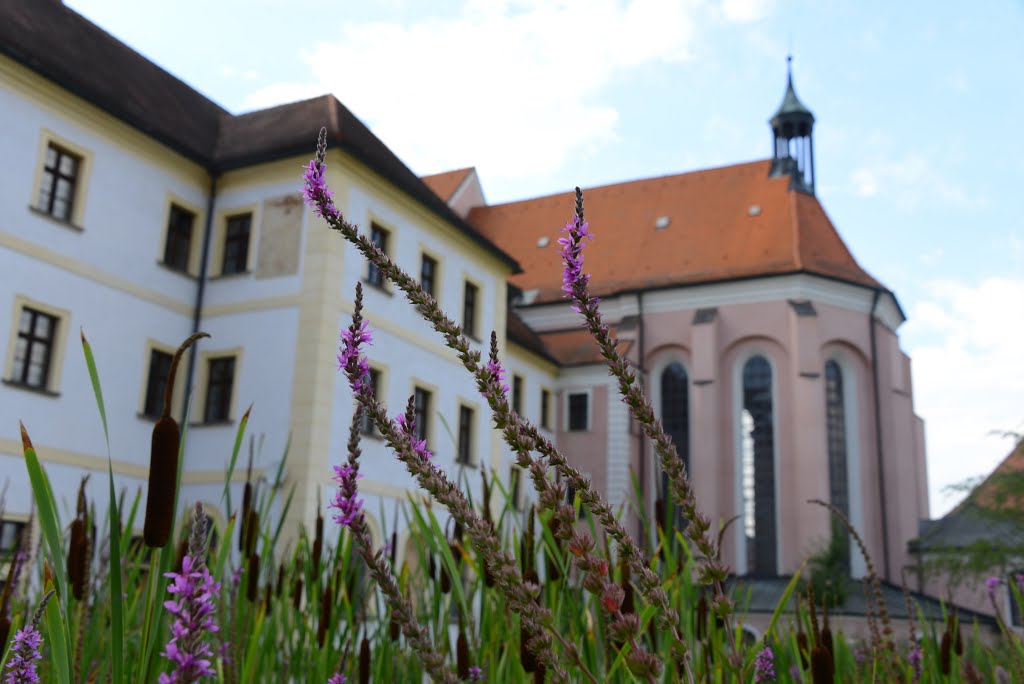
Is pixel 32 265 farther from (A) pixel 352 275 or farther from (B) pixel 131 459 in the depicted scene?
(A) pixel 352 275

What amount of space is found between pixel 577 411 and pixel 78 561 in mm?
32810

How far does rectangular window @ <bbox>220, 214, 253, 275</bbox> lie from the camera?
69.4 feet

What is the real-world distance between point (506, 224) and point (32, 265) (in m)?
26.3

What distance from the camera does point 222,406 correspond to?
795 inches

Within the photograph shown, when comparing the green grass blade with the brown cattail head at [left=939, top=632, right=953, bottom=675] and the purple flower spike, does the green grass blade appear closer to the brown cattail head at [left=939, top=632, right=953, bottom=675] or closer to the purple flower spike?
the purple flower spike

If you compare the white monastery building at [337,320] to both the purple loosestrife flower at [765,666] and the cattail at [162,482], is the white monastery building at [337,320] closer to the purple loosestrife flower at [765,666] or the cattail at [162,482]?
the purple loosestrife flower at [765,666]

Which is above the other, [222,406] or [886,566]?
[222,406]

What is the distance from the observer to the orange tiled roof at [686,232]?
116ft

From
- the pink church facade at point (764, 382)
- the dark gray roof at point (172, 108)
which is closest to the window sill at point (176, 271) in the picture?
the dark gray roof at point (172, 108)

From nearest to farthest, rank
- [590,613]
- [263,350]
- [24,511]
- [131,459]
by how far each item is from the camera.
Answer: [590,613]
[24,511]
[131,459]
[263,350]

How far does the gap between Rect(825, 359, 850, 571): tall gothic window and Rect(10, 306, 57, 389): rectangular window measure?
23421 mm

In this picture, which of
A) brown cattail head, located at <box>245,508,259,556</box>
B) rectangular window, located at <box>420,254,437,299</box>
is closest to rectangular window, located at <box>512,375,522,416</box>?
rectangular window, located at <box>420,254,437,299</box>

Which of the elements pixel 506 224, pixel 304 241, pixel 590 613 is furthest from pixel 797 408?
pixel 590 613

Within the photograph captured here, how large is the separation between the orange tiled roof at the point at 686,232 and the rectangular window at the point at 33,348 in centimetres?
1885
